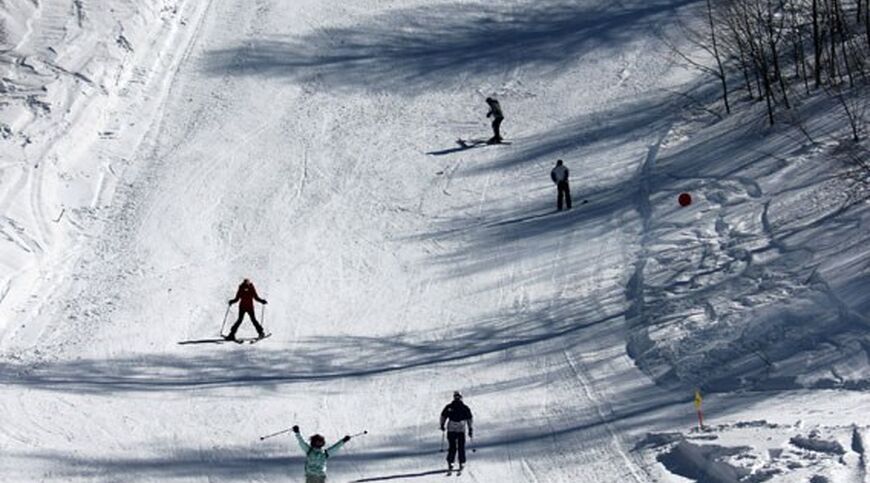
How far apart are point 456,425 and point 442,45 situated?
67.1ft

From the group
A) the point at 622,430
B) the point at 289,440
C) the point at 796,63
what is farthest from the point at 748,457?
the point at 796,63

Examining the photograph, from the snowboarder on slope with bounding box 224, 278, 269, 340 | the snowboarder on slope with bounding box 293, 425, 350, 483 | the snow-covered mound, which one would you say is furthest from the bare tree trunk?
the snowboarder on slope with bounding box 293, 425, 350, 483

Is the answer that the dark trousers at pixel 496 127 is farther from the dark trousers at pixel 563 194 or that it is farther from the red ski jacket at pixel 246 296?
the red ski jacket at pixel 246 296

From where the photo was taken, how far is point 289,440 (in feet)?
74.5

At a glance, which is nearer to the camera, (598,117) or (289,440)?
(289,440)

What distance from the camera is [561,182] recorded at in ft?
101

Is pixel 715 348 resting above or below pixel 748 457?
above

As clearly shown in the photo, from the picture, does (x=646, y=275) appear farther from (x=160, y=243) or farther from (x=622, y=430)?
(x=160, y=243)

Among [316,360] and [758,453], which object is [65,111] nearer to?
[316,360]

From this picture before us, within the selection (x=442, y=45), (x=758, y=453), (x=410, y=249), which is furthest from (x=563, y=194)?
(x=758, y=453)

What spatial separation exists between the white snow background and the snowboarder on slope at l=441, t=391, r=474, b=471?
0.42m

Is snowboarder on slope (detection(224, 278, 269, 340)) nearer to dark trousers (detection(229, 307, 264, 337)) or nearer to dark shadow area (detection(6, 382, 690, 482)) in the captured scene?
dark trousers (detection(229, 307, 264, 337))

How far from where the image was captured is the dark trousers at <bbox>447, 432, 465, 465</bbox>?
68.9 feet

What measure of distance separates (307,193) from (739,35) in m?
10.2
